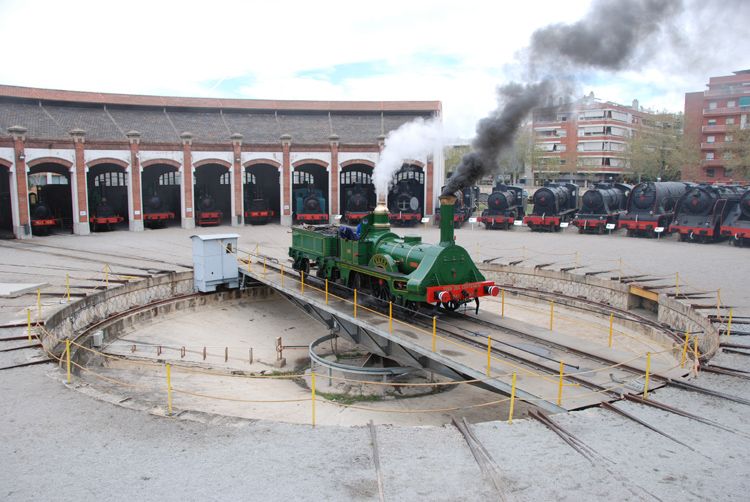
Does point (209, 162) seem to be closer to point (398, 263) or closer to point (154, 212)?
point (154, 212)

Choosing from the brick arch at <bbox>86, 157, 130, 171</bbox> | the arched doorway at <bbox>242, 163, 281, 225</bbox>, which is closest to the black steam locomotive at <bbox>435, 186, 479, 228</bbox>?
the arched doorway at <bbox>242, 163, 281, 225</bbox>

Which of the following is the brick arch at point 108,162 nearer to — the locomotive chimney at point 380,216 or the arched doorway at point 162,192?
the arched doorway at point 162,192

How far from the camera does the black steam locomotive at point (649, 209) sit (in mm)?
33031

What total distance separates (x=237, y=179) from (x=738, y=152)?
133 feet

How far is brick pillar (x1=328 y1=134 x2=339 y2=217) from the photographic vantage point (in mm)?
39125

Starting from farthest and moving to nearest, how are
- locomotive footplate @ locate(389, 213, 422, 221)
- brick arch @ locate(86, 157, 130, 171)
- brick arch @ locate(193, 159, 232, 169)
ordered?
locomotive footplate @ locate(389, 213, 422, 221) < brick arch @ locate(193, 159, 232, 169) < brick arch @ locate(86, 157, 130, 171)

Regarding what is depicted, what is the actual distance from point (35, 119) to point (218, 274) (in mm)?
22109

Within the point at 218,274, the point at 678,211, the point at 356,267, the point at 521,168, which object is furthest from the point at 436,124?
the point at 521,168

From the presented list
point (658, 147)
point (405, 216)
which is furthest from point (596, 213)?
point (658, 147)

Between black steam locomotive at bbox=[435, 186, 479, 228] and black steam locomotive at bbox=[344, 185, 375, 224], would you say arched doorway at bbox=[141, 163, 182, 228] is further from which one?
black steam locomotive at bbox=[435, 186, 479, 228]

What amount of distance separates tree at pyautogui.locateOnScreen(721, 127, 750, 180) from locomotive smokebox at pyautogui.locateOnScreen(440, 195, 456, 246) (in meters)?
39.9

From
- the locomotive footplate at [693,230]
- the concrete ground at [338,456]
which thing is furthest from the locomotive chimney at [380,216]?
the locomotive footplate at [693,230]

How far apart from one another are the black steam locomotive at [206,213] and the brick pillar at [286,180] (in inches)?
174

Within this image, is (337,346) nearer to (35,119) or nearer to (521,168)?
(35,119)
